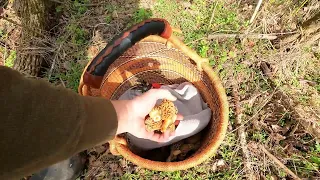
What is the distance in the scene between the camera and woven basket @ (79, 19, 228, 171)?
176 cm

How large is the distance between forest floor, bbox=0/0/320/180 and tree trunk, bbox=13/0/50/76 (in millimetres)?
93

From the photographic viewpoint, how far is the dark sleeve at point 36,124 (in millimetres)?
713

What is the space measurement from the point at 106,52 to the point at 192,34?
2.65ft

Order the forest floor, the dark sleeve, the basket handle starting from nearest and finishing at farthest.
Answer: the dark sleeve < the basket handle < the forest floor

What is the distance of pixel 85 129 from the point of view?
859 millimetres

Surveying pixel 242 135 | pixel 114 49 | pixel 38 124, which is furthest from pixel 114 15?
pixel 38 124

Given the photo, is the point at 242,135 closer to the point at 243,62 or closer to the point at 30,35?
the point at 243,62

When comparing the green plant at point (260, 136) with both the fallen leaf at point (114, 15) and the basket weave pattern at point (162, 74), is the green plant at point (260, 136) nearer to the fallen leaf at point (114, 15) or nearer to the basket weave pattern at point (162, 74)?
the basket weave pattern at point (162, 74)

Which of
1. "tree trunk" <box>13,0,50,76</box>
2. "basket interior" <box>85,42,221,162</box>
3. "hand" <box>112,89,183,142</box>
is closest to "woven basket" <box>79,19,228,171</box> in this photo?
"basket interior" <box>85,42,221,162</box>

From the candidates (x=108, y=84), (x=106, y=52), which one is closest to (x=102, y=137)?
(x=106, y=52)

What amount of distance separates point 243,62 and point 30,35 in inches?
57.4

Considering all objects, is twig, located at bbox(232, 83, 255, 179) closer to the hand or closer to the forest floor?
the forest floor

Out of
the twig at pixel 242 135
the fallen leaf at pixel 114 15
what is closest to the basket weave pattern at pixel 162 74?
the twig at pixel 242 135

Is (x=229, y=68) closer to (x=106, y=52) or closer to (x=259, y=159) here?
(x=259, y=159)
